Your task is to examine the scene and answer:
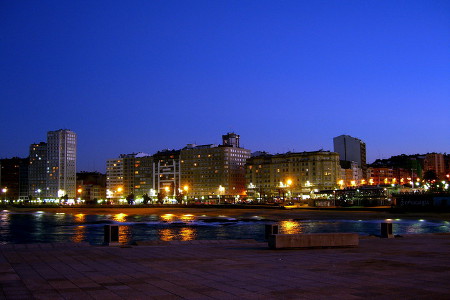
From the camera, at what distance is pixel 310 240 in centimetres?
1883

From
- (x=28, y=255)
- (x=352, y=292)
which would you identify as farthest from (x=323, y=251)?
(x=28, y=255)

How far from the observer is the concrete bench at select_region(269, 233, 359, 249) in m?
18.6

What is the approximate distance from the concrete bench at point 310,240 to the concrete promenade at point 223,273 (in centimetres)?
46

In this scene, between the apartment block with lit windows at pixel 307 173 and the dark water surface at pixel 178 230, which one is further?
the apartment block with lit windows at pixel 307 173

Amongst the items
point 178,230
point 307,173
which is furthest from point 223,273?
point 307,173

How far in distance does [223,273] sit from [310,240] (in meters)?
7.06

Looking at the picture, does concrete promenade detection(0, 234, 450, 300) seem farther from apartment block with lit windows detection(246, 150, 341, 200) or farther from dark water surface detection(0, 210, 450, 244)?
apartment block with lit windows detection(246, 150, 341, 200)

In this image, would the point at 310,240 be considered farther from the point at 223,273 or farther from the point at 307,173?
the point at 307,173

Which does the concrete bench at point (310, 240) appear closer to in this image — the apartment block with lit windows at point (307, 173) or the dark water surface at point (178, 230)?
the dark water surface at point (178, 230)

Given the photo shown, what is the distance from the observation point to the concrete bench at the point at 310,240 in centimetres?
1864

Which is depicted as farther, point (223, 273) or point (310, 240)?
point (310, 240)

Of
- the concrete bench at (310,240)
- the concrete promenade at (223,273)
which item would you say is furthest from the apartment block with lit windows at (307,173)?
the concrete promenade at (223,273)

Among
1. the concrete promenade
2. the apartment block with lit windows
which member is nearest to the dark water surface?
the concrete promenade

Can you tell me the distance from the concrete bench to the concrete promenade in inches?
18.3
